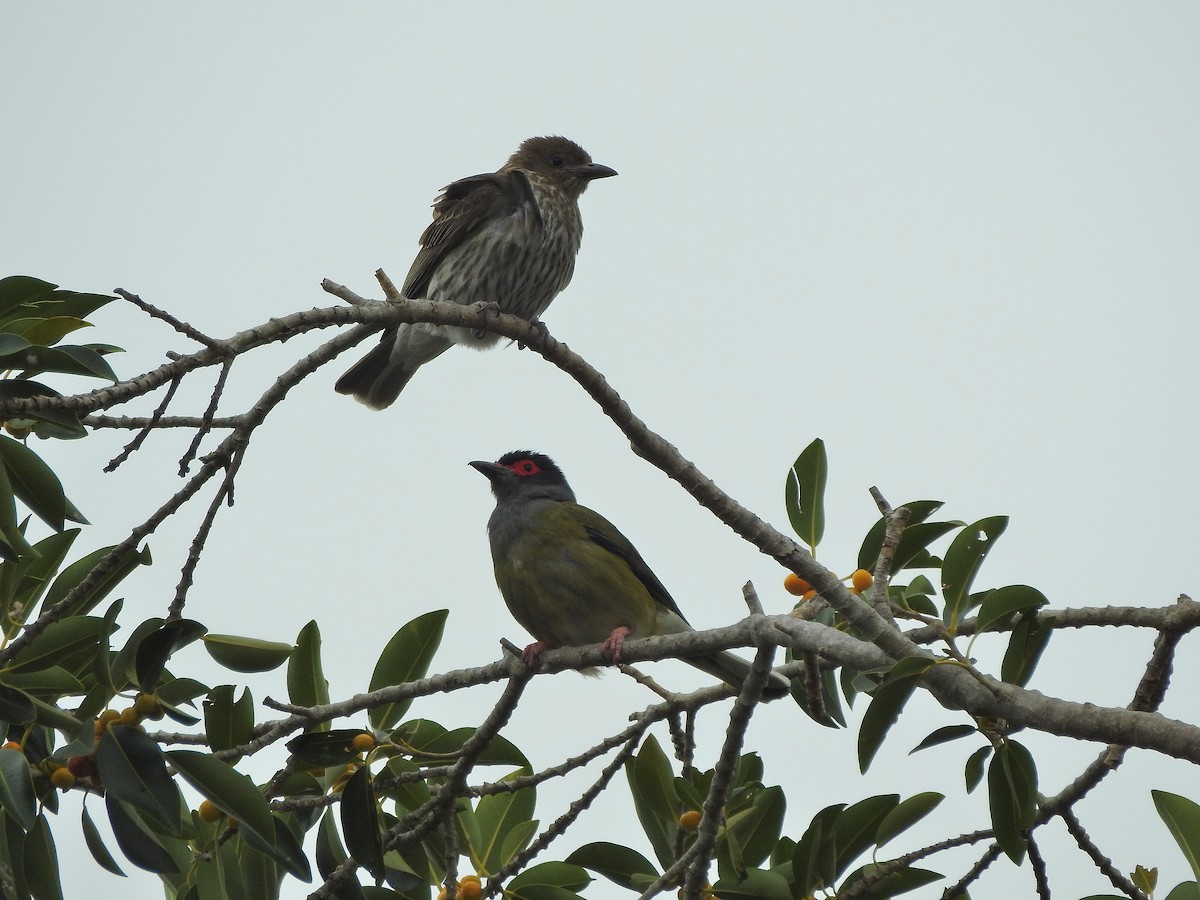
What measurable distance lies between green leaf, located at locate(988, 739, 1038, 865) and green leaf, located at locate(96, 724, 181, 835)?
1.95 m

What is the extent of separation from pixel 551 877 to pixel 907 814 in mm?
1053

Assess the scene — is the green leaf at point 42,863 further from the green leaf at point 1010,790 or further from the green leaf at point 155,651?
the green leaf at point 1010,790

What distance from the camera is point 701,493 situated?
364 cm

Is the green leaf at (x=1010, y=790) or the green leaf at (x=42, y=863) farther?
the green leaf at (x=42, y=863)

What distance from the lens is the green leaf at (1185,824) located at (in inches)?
124

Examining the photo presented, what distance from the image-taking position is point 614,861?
3537mm

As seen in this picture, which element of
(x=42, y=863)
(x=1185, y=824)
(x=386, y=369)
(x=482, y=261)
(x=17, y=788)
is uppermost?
(x=482, y=261)

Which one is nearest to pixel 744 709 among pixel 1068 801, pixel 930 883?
pixel 930 883

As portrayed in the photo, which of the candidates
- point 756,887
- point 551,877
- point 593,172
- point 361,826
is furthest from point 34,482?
point 593,172

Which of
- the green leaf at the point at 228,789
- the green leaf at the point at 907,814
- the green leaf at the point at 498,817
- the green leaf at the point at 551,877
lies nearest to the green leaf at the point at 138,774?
the green leaf at the point at 228,789

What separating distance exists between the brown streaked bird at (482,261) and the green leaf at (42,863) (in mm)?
4043

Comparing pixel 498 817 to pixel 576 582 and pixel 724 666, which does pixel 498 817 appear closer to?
pixel 724 666

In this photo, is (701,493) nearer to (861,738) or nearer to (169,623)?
(861,738)

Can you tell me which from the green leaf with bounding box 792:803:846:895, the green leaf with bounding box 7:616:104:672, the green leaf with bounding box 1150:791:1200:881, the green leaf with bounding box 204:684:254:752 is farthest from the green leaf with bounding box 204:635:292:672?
the green leaf with bounding box 1150:791:1200:881
